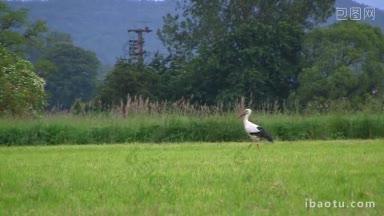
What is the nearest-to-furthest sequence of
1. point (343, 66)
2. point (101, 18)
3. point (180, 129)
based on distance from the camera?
point (180, 129) < point (343, 66) < point (101, 18)

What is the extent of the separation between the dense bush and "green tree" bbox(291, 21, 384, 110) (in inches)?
826

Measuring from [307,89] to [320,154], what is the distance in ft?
100

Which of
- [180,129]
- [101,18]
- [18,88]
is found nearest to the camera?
[180,129]

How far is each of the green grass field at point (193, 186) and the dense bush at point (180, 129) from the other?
867cm

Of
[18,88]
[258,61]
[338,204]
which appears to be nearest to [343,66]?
[258,61]

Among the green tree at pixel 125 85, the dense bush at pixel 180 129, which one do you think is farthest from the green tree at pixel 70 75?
the dense bush at pixel 180 129

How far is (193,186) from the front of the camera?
311 inches

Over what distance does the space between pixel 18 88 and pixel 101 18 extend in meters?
128

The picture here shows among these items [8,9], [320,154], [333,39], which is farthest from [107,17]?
[320,154]

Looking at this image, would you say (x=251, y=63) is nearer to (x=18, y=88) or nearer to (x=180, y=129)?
(x=18, y=88)

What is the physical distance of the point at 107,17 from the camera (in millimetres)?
153625

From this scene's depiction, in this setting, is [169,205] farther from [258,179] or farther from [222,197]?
[258,179]

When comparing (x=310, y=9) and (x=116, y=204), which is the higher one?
(x=310, y=9)

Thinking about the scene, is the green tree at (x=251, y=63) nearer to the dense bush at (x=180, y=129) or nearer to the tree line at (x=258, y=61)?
the tree line at (x=258, y=61)
